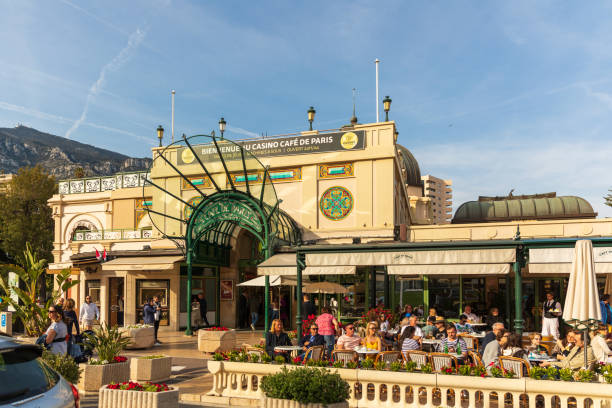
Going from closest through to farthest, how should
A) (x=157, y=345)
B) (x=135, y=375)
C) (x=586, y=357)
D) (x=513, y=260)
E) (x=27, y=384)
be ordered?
(x=27, y=384), (x=586, y=357), (x=135, y=375), (x=513, y=260), (x=157, y=345)

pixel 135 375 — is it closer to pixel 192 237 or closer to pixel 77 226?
pixel 192 237

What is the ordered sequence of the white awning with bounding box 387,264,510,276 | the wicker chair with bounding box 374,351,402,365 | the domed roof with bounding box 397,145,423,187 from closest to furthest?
the wicker chair with bounding box 374,351,402,365
the white awning with bounding box 387,264,510,276
the domed roof with bounding box 397,145,423,187

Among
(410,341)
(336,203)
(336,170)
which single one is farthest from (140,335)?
(336,170)

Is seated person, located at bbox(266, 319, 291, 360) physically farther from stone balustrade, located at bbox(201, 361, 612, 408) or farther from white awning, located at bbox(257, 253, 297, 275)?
white awning, located at bbox(257, 253, 297, 275)

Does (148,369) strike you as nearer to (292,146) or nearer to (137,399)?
(137,399)

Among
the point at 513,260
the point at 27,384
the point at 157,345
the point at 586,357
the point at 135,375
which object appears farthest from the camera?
the point at 157,345

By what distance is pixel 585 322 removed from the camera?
900cm

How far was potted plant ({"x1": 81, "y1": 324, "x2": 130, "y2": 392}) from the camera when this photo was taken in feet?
33.5

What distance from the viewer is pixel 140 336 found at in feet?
55.7

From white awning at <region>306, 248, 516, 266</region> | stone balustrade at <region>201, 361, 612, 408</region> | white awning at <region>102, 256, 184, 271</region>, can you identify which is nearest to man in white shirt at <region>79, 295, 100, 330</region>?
white awning at <region>102, 256, 184, 271</region>

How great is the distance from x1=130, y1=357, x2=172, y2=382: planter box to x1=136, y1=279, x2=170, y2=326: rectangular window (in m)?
13.9

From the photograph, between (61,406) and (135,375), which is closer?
(61,406)

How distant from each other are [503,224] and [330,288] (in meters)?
8.29

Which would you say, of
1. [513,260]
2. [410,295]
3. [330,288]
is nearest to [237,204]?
[330,288]
